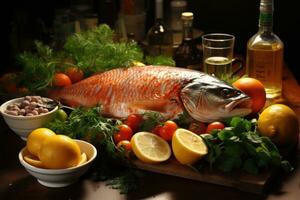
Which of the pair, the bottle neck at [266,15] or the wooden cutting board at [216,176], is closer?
the wooden cutting board at [216,176]

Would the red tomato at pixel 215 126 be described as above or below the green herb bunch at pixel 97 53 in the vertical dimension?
below

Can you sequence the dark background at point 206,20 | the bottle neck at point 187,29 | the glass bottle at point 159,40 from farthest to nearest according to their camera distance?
the dark background at point 206,20
the glass bottle at point 159,40
the bottle neck at point 187,29

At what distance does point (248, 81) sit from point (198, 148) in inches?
13.7

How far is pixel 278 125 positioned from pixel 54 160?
1.80ft

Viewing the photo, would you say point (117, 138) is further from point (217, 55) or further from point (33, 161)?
point (217, 55)

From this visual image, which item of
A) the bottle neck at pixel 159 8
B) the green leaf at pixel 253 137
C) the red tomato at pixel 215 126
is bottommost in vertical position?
the red tomato at pixel 215 126

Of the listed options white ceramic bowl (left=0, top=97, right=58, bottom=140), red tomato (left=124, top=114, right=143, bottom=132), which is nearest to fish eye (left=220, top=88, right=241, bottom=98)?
red tomato (left=124, top=114, right=143, bottom=132)

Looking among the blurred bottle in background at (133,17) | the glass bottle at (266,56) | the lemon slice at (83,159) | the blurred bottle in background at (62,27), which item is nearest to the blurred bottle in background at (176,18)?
the blurred bottle in background at (133,17)

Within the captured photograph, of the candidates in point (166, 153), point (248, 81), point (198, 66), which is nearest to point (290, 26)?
point (198, 66)

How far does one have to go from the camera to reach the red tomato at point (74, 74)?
1.84 m

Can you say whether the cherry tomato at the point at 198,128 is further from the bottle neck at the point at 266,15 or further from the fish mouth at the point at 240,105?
the bottle neck at the point at 266,15

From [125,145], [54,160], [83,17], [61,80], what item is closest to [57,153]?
[54,160]

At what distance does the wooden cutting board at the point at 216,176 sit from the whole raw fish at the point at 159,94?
0.19m

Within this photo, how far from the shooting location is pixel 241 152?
4.42 ft
